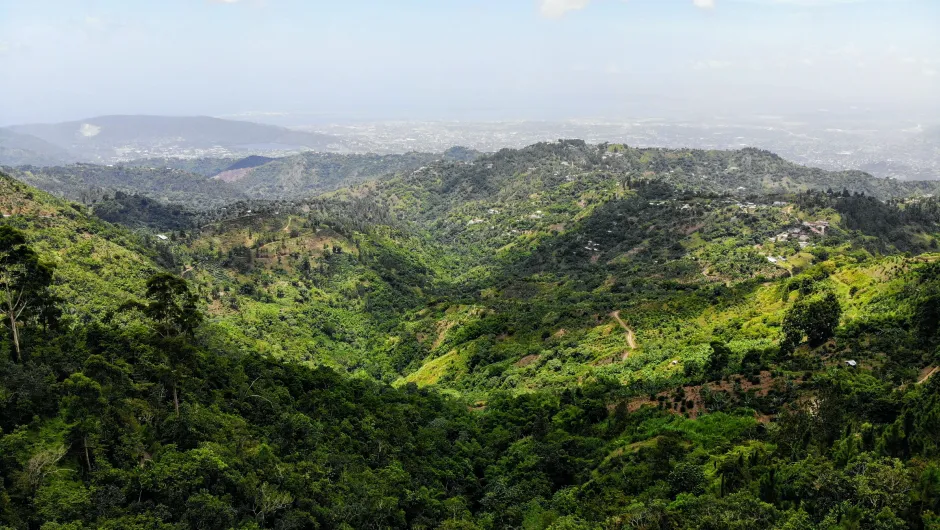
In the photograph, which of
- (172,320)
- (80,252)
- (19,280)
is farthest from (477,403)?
(80,252)

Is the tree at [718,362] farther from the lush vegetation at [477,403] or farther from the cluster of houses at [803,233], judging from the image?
the cluster of houses at [803,233]

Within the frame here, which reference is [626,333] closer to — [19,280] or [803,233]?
[19,280]

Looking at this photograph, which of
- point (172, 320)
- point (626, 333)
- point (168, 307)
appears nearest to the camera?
point (168, 307)

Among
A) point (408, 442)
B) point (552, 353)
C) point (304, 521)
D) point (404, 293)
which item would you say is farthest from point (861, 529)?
point (404, 293)

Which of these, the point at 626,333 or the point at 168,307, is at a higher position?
the point at 168,307

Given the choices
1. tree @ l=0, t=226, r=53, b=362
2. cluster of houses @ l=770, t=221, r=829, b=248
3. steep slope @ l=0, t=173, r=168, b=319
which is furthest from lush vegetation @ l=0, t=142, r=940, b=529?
cluster of houses @ l=770, t=221, r=829, b=248

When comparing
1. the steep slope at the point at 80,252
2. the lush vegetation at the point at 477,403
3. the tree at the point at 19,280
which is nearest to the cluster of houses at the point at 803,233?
the lush vegetation at the point at 477,403

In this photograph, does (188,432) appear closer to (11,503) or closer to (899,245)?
(11,503)
